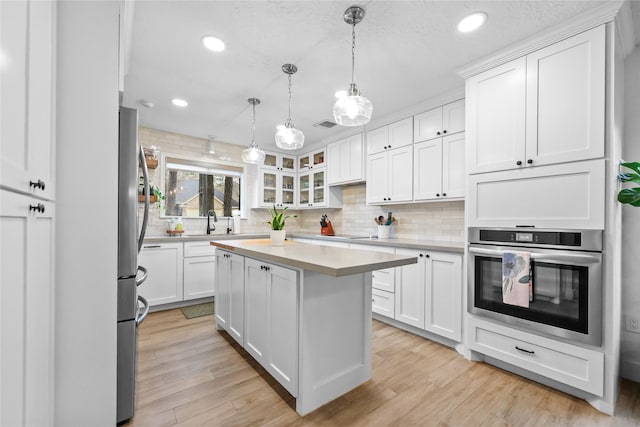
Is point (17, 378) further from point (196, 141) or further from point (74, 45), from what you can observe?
point (196, 141)

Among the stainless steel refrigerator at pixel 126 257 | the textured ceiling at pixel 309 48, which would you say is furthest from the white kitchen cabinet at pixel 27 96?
the textured ceiling at pixel 309 48

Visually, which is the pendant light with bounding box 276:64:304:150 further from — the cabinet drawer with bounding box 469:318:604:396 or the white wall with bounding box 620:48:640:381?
the white wall with bounding box 620:48:640:381

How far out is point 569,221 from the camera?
1.85m

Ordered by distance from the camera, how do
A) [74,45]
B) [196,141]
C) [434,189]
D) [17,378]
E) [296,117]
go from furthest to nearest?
[196,141] < [296,117] < [434,189] < [74,45] < [17,378]

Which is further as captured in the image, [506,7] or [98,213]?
[506,7]

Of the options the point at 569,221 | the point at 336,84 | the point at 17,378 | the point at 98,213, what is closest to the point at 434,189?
the point at 569,221

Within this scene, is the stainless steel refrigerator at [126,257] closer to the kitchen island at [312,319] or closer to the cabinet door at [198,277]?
the kitchen island at [312,319]

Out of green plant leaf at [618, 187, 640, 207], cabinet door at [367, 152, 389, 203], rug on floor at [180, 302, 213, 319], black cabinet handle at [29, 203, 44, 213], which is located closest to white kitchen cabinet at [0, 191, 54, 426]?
black cabinet handle at [29, 203, 44, 213]

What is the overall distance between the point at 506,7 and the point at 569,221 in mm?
1437

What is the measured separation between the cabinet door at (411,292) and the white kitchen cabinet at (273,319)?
1.46 meters

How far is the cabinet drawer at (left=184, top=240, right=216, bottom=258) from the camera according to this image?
3.77 meters

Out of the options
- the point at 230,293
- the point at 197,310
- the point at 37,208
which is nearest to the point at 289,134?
the point at 230,293

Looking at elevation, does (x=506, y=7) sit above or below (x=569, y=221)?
above

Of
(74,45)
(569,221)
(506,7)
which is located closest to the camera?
(74,45)
